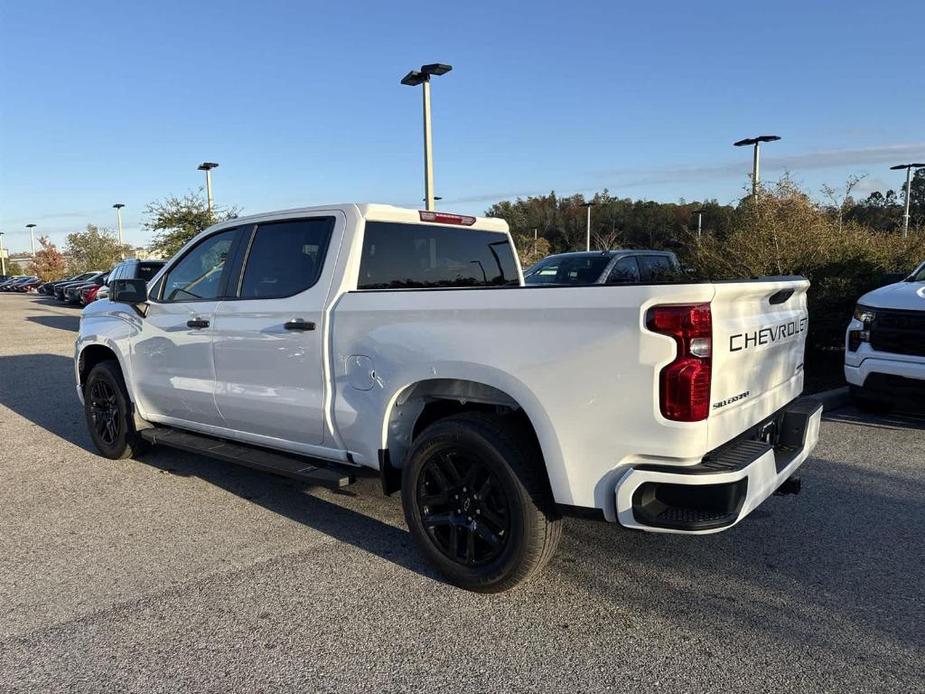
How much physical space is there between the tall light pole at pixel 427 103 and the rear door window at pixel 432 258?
956 centimetres

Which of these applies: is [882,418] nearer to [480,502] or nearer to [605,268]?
[480,502]

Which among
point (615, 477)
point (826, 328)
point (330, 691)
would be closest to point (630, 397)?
point (615, 477)

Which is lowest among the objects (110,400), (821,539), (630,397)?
(821,539)

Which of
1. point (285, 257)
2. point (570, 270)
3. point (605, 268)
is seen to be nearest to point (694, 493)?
point (285, 257)

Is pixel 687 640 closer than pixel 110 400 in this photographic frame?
Yes

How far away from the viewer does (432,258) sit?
174 inches

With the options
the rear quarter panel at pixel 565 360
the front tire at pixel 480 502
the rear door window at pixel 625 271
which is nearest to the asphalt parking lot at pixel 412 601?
the front tire at pixel 480 502

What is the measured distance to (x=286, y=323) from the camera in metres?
4.00

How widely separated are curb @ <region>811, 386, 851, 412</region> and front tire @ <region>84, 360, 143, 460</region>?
6.76 metres

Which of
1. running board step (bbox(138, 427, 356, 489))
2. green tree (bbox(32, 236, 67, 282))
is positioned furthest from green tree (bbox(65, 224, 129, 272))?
running board step (bbox(138, 427, 356, 489))

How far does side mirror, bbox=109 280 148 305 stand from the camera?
510 centimetres

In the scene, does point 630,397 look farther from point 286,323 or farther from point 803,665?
point 286,323

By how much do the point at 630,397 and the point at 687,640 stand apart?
3.60 ft

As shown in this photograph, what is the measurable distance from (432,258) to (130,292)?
2.39m
